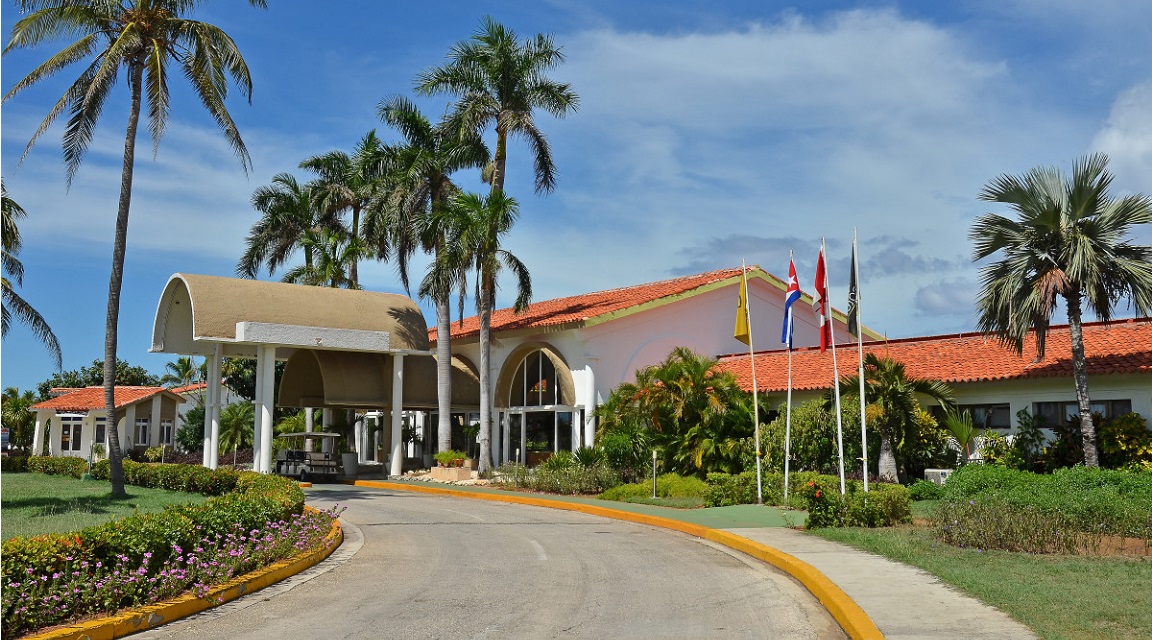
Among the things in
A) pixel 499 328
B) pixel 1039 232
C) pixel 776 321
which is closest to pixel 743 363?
pixel 776 321

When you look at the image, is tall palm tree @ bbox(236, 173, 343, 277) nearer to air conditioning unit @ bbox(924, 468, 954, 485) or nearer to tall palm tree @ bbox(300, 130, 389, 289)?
tall palm tree @ bbox(300, 130, 389, 289)

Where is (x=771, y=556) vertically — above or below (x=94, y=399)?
below

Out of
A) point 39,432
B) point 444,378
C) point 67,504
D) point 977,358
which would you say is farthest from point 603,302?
point 39,432

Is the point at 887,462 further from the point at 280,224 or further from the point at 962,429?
the point at 280,224

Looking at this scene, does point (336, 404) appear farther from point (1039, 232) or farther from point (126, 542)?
point (126, 542)

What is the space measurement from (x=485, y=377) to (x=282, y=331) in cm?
650

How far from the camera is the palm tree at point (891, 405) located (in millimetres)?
22562

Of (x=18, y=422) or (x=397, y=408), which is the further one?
(x=18, y=422)

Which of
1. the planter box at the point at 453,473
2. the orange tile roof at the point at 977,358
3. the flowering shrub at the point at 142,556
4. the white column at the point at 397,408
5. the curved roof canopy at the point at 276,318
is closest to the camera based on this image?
the flowering shrub at the point at 142,556

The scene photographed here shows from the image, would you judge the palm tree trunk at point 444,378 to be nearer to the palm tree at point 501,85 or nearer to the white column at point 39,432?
the palm tree at point 501,85

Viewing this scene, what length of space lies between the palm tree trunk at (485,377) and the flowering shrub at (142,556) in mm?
17178

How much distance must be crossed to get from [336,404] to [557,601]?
24.7 metres

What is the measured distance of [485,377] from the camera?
31469mm

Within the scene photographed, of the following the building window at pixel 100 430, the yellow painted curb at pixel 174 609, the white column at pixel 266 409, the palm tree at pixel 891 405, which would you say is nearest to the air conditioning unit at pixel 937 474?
the palm tree at pixel 891 405
